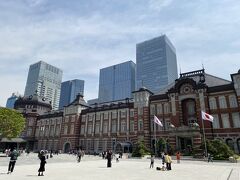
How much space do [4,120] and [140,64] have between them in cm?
12571

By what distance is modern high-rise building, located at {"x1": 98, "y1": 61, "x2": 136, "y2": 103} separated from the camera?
18088 centimetres

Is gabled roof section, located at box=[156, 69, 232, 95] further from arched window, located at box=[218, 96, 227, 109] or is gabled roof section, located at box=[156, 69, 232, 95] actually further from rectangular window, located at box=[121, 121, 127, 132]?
rectangular window, located at box=[121, 121, 127, 132]

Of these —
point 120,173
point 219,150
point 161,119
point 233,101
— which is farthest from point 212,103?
point 120,173

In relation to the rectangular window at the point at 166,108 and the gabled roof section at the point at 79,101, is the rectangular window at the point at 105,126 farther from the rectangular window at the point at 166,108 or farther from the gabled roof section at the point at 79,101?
the rectangular window at the point at 166,108

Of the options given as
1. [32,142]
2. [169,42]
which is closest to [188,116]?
[32,142]

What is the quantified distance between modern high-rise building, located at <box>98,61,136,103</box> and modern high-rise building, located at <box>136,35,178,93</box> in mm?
25746

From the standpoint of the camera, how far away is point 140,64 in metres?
156

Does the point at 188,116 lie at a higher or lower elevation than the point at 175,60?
lower

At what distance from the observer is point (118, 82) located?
187125 mm

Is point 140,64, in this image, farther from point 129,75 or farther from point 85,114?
point 85,114

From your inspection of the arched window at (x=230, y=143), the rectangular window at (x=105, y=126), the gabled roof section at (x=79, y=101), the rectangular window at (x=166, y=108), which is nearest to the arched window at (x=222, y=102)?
the arched window at (x=230, y=143)

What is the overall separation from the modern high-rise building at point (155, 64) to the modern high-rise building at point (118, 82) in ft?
84.5

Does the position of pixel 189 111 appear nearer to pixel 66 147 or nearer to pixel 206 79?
pixel 206 79

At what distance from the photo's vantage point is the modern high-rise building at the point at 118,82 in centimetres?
18088
